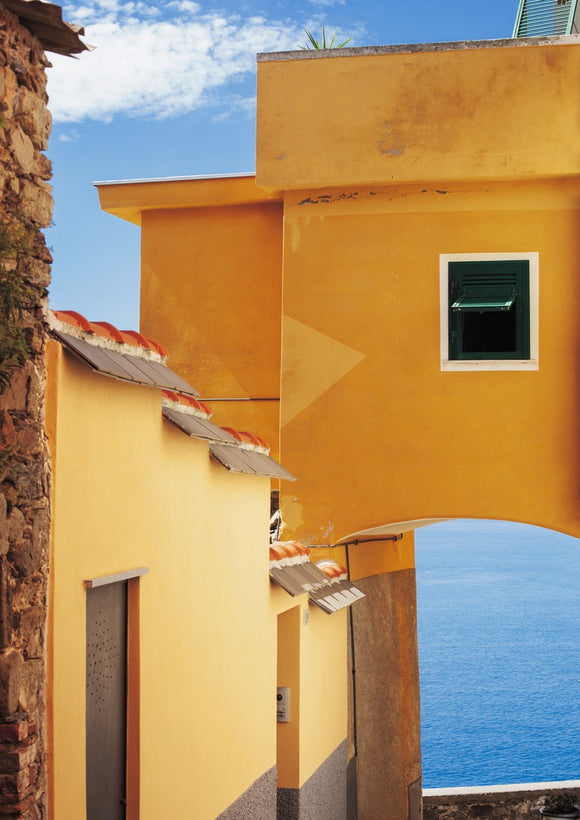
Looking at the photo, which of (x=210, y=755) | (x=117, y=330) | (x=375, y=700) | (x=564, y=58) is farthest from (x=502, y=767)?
(x=117, y=330)

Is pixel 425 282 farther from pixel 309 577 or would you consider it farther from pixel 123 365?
pixel 123 365

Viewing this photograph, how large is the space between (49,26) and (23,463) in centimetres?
160

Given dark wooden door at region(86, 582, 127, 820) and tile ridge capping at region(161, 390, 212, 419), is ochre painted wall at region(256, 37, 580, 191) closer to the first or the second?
tile ridge capping at region(161, 390, 212, 419)

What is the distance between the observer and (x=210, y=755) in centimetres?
620

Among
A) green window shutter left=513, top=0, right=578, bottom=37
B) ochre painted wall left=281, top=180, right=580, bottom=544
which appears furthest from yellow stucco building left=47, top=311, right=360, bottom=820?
green window shutter left=513, top=0, right=578, bottom=37

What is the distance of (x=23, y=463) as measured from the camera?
3.87m

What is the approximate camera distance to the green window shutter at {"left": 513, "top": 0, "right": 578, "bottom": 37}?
1356cm

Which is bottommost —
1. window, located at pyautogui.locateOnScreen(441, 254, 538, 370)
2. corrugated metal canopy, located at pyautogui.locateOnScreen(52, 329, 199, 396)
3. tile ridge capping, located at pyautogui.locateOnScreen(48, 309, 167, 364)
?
corrugated metal canopy, located at pyautogui.locateOnScreen(52, 329, 199, 396)

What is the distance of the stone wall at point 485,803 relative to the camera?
13.8 metres

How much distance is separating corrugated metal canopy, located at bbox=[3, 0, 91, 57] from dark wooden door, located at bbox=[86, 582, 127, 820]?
2200 mm

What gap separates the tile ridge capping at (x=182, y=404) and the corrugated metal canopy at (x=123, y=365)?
136 mm

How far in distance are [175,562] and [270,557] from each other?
286cm

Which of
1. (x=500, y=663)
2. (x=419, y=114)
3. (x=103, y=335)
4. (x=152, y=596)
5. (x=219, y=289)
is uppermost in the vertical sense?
(x=419, y=114)

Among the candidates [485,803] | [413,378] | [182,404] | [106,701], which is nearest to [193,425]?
[182,404]
